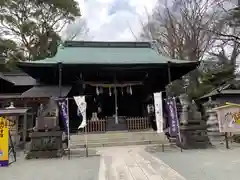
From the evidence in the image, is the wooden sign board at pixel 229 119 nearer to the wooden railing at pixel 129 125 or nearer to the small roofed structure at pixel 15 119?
the wooden railing at pixel 129 125

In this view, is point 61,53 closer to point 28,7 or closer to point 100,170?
point 100,170

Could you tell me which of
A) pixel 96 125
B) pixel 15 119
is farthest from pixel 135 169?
pixel 15 119

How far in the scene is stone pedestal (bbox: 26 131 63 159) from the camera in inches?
387

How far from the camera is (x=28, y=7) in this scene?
92.8 ft

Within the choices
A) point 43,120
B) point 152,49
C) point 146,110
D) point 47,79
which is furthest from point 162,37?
point 43,120

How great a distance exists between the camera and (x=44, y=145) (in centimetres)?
991

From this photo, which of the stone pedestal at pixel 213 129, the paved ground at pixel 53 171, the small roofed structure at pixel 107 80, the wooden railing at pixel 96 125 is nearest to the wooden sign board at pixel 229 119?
the stone pedestal at pixel 213 129

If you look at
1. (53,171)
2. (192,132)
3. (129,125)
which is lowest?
(53,171)

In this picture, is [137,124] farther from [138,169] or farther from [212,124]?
[138,169]

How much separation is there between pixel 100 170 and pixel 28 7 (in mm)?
26241

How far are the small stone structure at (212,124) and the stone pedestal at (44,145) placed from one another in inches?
360

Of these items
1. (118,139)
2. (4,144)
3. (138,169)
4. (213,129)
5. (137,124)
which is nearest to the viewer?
(138,169)

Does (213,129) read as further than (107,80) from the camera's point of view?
No

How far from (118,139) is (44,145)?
14.2ft
